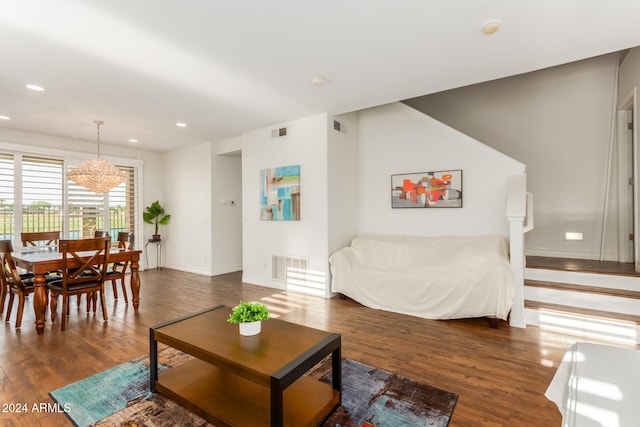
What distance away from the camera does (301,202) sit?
471cm

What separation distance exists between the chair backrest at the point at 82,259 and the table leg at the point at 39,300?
22 centimetres

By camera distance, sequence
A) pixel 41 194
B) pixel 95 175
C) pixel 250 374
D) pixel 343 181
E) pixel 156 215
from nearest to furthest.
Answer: pixel 250 374 → pixel 95 175 → pixel 343 181 → pixel 41 194 → pixel 156 215

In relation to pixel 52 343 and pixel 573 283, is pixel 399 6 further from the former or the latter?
pixel 52 343

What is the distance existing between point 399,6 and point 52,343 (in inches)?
161

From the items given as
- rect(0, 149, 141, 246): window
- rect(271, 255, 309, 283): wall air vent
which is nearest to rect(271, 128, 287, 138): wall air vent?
rect(271, 255, 309, 283): wall air vent

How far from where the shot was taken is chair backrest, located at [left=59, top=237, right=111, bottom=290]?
10.3ft

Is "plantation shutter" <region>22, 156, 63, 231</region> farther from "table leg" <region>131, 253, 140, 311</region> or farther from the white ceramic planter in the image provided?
the white ceramic planter

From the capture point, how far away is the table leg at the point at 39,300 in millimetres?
3049

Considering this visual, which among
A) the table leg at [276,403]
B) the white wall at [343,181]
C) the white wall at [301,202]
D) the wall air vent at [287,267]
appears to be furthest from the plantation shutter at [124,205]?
the table leg at [276,403]

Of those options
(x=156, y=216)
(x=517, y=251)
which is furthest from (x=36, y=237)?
(x=517, y=251)

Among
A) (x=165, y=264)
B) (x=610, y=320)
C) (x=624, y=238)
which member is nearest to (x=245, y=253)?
A: (x=165, y=264)

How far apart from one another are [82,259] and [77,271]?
0.13 metres

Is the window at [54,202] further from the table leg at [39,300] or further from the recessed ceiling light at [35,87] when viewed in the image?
the table leg at [39,300]

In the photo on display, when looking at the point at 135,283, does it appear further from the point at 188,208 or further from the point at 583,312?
the point at 583,312
